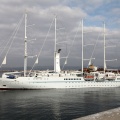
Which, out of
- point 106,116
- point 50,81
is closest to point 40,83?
point 50,81

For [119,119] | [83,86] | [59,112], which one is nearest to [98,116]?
[119,119]

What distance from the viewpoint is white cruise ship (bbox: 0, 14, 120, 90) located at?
214ft

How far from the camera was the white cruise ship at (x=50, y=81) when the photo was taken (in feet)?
214

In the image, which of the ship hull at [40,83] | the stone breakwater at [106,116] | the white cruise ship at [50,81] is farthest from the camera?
the white cruise ship at [50,81]

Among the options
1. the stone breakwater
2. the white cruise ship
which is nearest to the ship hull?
the white cruise ship

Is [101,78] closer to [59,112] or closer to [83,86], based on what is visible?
[83,86]

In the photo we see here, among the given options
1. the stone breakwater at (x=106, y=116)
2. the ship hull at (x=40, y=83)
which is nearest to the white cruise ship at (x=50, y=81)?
the ship hull at (x=40, y=83)

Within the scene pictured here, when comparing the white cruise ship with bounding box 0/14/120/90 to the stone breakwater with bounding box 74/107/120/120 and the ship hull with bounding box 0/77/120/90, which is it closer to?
the ship hull with bounding box 0/77/120/90

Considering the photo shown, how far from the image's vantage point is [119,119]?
18625 millimetres

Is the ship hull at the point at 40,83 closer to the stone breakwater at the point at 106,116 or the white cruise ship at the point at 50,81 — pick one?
the white cruise ship at the point at 50,81

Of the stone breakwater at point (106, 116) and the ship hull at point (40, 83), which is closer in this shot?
the stone breakwater at point (106, 116)

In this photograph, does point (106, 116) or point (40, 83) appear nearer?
point (106, 116)

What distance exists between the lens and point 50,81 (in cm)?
6806

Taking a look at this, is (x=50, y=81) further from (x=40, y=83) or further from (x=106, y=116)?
(x=106, y=116)
